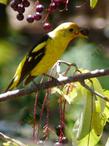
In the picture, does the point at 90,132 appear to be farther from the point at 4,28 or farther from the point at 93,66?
the point at 4,28

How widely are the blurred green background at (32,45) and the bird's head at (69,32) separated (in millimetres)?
669

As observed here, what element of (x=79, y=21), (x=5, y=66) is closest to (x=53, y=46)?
(x=5, y=66)

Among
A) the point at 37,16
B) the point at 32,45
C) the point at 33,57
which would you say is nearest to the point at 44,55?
the point at 33,57

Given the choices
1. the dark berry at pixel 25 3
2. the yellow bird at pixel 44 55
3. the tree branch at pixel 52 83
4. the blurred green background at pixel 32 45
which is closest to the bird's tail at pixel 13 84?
the yellow bird at pixel 44 55

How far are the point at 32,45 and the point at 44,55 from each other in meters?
3.36

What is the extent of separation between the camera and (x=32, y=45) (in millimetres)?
5312

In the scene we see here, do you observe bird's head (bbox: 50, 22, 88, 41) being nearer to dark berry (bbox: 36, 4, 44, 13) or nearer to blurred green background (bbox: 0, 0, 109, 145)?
dark berry (bbox: 36, 4, 44, 13)

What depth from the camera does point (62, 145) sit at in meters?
1.67

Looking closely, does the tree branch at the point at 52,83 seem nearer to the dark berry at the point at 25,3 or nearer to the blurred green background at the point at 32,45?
the dark berry at the point at 25,3

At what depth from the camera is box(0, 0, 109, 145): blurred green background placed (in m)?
3.05

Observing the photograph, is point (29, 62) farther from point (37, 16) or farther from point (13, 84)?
point (37, 16)

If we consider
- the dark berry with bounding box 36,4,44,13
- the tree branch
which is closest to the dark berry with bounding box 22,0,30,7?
the dark berry with bounding box 36,4,44,13

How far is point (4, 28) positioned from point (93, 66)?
2.44 metres

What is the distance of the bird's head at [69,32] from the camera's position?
1839mm
